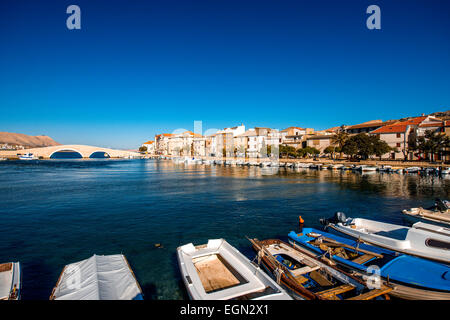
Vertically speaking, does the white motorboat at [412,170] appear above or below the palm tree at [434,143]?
below

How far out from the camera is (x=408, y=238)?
14.0 metres

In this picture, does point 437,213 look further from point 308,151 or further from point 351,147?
point 308,151

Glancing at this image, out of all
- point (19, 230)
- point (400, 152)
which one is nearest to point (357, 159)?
point (400, 152)

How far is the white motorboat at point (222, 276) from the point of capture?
8.74m

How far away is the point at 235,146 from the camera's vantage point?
133 meters

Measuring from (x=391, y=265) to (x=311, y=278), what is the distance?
13.3 feet

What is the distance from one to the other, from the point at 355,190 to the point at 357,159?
51352 mm

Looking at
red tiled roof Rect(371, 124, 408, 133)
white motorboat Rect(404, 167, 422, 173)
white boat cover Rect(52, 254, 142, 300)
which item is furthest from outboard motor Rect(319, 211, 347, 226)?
red tiled roof Rect(371, 124, 408, 133)

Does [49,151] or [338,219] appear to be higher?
[49,151]

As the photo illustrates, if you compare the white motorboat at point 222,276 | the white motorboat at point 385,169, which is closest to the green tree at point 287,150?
the white motorboat at point 385,169

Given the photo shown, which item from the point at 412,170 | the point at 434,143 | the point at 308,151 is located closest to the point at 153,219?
the point at 412,170

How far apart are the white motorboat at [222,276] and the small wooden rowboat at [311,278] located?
115 centimetres

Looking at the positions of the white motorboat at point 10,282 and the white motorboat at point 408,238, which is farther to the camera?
the white motorboat at point 408,238

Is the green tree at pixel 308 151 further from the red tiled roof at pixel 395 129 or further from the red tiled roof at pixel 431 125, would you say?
the red tiled roof at pixel 431 125
